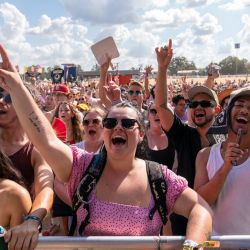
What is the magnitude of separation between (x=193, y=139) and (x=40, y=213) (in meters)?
1.71

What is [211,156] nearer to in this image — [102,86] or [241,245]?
[241,245]

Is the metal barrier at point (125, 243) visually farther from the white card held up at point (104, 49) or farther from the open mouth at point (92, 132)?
the white card held up at point (104, 49)

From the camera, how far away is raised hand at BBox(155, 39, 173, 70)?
3.31 meters

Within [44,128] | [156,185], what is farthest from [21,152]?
[156,185]

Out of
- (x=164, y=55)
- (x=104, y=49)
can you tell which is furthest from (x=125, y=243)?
(x=104, y=49)

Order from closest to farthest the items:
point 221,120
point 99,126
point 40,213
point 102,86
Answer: point 40,213 → point 221,120 → point 99,126 → point 102,86

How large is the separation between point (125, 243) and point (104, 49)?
336 centimetres

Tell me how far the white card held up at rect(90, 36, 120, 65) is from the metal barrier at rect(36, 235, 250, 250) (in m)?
3.24

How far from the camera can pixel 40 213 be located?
6.88ft

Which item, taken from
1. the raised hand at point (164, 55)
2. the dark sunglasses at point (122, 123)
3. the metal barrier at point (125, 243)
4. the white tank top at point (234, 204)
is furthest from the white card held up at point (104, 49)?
the metal barrier at point (125, 243)

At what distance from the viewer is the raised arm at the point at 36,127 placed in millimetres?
2104

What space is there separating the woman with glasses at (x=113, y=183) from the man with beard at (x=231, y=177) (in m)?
0.28

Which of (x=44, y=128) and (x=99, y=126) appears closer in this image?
(x=44, y=128)

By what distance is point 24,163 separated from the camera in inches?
105
